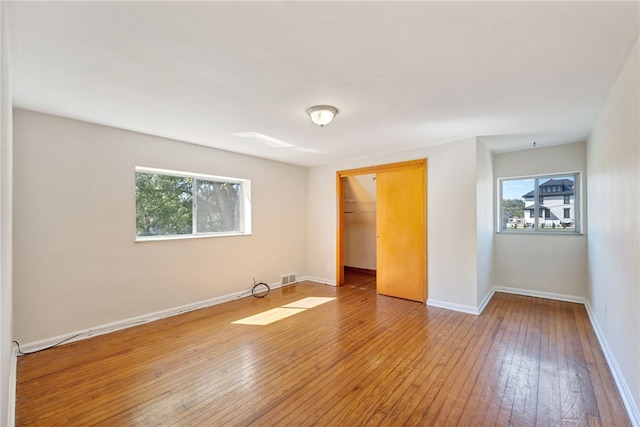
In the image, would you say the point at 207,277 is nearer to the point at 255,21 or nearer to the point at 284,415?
the point at 284,415

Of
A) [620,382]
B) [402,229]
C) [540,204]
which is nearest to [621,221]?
[620,382]

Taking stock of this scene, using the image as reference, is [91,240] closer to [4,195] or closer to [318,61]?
[4,195]

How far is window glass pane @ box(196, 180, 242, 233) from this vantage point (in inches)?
166

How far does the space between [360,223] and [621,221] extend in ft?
15.5

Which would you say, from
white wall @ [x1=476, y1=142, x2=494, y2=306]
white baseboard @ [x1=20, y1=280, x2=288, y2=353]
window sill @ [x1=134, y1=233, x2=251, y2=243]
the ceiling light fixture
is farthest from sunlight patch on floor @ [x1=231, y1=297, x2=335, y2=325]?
the ceiling light fixture

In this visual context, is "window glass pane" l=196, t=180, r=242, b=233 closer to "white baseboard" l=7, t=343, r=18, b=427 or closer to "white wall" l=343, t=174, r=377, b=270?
"white baseboard" l=7, t=343, r=18, b=427

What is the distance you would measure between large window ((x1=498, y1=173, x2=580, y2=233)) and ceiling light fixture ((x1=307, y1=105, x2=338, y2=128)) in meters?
3.77

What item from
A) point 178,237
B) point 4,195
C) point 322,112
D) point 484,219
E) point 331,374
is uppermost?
point 322,112

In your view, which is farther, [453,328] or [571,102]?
[453,328]

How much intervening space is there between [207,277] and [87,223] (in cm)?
161

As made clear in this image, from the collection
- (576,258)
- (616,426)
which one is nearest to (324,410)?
(616,426)

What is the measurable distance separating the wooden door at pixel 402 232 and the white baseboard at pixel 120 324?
251cm

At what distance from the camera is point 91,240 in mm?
3055

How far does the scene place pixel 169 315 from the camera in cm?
366
